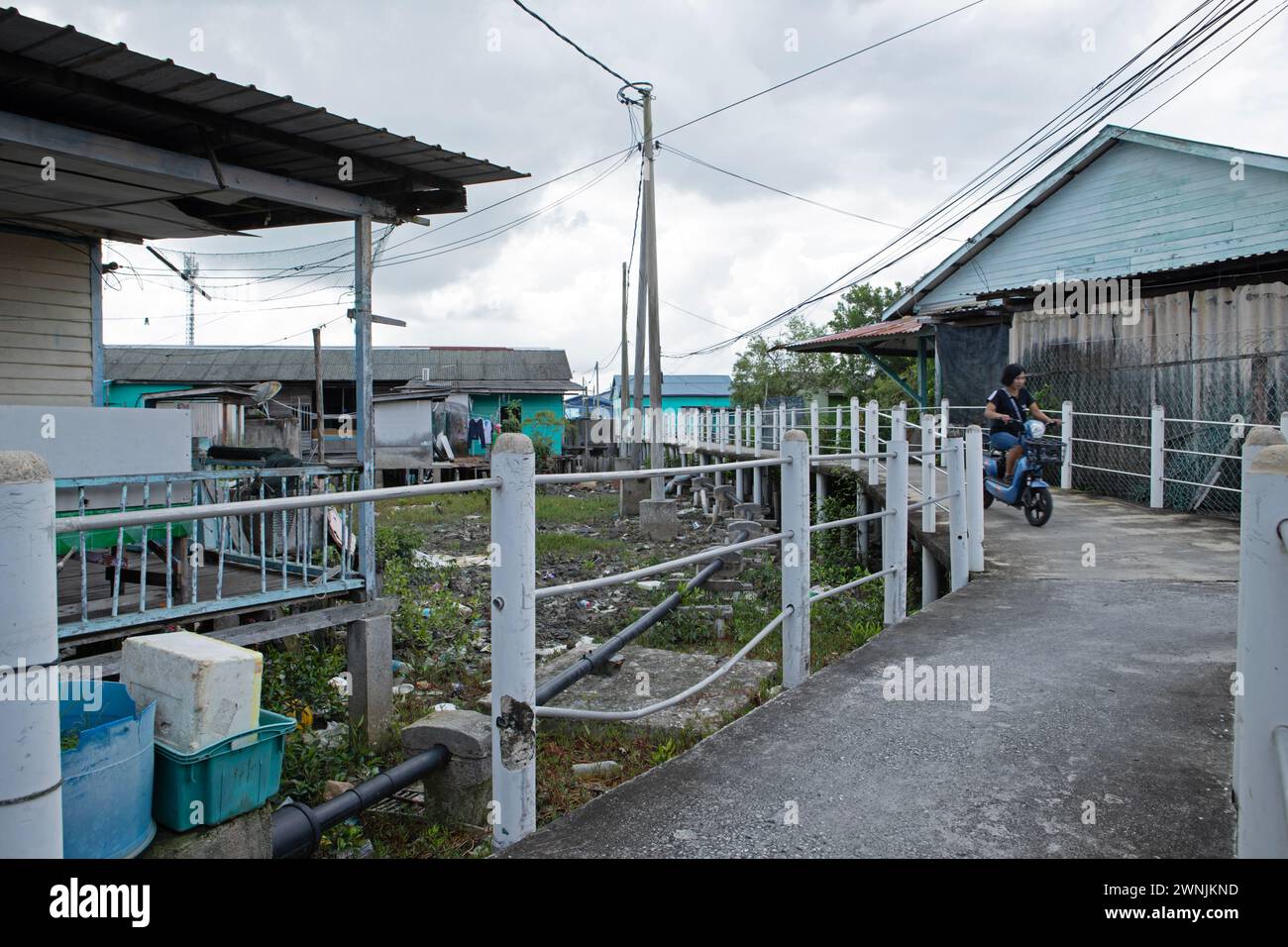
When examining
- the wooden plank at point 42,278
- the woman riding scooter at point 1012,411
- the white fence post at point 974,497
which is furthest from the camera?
the woman riding scooter at point 1012,411

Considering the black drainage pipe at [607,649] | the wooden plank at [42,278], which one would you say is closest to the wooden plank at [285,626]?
the black drainage pipe at [607,649]

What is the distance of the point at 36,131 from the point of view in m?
4.88

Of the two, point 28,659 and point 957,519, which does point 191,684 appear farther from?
point 957,519

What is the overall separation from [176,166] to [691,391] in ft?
149

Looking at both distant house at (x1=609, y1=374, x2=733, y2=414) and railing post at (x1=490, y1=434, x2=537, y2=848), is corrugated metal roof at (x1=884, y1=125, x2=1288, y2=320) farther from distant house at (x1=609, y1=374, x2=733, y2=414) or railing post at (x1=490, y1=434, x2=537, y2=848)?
distant house at (x1=609, y1=374, x2=733, y2=414)

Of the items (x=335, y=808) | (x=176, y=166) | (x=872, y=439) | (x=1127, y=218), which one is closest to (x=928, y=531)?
(x=872, y=439)

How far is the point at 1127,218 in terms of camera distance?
14.3 m

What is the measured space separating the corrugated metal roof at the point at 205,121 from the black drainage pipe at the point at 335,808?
11.9 feet

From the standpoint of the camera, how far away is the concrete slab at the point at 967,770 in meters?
2.53

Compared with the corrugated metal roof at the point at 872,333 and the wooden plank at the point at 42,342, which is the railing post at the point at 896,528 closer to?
the wooden plank at the point at 42,342

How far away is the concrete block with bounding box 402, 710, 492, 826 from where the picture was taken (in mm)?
4215

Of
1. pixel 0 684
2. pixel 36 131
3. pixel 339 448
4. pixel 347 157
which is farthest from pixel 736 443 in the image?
pixel 0 684
